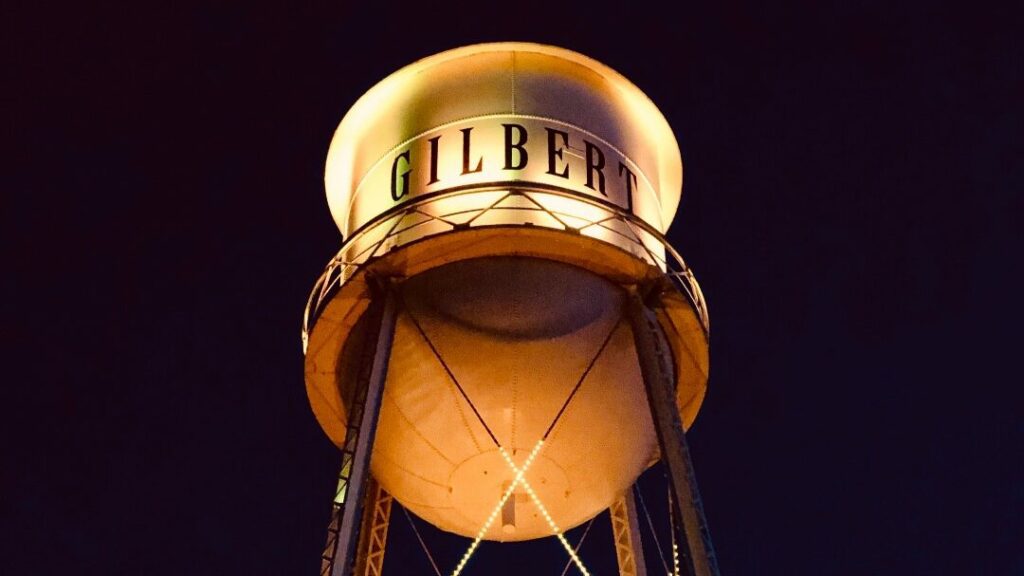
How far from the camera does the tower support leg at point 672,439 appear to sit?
34.0 ft

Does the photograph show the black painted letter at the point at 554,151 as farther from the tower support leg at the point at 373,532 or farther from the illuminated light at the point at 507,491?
the tower support leg at the point at 373,532

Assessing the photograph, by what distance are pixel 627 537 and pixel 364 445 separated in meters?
4.92

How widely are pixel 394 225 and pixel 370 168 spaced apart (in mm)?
1396

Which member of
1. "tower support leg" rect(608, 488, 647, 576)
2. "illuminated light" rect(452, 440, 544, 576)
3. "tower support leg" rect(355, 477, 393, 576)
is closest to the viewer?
"illuminated light" rect(452, 440, 544, 576)

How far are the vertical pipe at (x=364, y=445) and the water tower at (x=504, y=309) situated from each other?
24 millimetres

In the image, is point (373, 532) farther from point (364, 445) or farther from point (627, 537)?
point (627, 537)

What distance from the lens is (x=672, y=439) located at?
1121 centimetres

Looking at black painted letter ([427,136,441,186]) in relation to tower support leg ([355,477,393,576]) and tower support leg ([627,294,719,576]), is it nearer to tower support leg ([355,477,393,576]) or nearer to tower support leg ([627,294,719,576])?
tower support leg ([627,294,719,576])

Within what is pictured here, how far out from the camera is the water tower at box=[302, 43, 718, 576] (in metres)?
11.7

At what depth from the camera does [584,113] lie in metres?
13.1

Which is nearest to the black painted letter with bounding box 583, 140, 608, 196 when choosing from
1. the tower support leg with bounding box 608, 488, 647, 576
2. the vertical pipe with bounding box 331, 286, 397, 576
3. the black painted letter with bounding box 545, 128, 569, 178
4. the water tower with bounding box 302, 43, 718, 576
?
the water tower with bounding box 302, 43, 718, 576

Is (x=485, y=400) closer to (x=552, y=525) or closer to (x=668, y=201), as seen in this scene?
(x=552, y=525)

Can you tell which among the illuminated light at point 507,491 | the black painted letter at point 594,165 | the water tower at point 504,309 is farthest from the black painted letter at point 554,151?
the illuminated light at point 507,491

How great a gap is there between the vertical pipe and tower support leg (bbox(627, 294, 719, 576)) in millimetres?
2613
